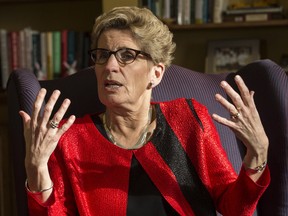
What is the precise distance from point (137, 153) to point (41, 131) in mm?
331

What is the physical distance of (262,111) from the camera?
1.65 metres

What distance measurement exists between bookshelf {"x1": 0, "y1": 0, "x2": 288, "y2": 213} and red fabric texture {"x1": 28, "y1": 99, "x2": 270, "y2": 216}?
3.86 ft

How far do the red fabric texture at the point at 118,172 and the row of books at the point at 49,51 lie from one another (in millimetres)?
1201

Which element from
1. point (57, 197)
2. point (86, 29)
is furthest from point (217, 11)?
point (57, 197)

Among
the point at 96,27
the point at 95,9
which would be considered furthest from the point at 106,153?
the point at 95,9

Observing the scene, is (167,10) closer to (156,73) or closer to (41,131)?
(156,73)

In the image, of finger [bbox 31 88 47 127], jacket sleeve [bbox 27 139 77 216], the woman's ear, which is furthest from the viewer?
the woman's ear

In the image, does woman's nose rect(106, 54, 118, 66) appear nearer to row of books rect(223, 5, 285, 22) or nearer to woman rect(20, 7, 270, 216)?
woman rect(20, 7, 270, 216)

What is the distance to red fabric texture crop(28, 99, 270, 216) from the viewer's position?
1420mm

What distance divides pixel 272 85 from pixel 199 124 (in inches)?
11.7

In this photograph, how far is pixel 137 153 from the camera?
1467mm

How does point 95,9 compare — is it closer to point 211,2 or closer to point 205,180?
point 211,2

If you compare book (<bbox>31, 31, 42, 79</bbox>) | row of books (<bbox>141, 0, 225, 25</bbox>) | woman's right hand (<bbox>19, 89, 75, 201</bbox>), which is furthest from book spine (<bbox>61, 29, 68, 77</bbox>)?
woman's right hand (<bbox>19, 89, 75, 201</bbox>)

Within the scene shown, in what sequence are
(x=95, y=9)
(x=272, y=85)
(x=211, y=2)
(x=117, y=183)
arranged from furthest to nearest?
(x=95, y=9) → (x=211, y=2) → (x=272, y=85) → (x=117, y=183)
